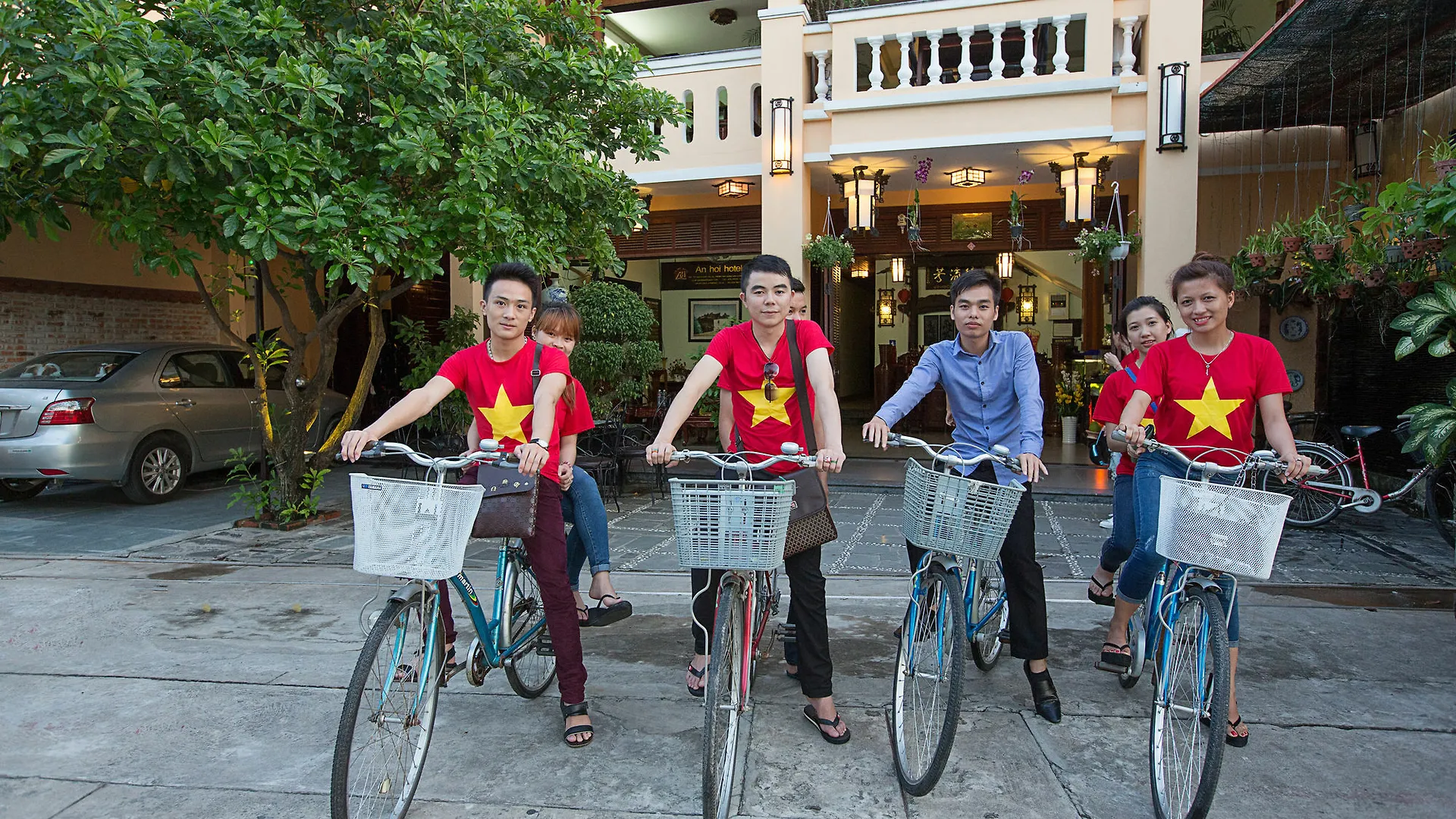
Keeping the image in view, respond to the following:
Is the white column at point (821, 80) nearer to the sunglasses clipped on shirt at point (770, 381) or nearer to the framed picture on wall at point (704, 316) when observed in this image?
the framed picture on wall at point (704, 316)

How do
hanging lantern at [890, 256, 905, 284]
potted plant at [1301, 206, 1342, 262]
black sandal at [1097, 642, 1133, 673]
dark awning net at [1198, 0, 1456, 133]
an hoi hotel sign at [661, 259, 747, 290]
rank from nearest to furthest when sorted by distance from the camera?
1. black sandal at [1097, 642, 1133, 673]
2. dark awning net at [1198, 0, 1456, 133]
3. potted plant at [1301, 206, 1342, 262]
4. hanging lantern at [890, 256, 905, 284]
5. an hoi hotel sign at [661, 259, 747, 290]

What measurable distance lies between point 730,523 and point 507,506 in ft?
2.81

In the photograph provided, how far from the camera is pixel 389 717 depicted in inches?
104

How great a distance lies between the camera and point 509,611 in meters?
3.30

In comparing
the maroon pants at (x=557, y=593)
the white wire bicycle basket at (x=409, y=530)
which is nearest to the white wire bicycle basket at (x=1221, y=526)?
the maroon pants at (x=557, y=593)

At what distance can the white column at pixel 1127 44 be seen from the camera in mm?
8594

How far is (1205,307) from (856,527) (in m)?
4.27

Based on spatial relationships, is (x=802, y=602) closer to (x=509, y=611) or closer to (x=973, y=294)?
(x=509, y=611)

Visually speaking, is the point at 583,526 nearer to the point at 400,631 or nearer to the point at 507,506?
the point at 507,506

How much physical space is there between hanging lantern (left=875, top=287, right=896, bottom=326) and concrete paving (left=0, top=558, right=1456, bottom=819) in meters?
11.1

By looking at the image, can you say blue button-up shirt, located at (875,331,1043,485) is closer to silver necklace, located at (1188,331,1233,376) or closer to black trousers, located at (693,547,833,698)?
silver necklace, located at (1188,331,1233,376)

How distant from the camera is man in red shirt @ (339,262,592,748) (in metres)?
3.19

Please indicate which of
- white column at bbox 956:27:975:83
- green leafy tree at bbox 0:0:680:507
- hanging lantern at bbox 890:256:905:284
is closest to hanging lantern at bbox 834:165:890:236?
white column at bbox 956:27:975:83

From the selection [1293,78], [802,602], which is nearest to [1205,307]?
[802,602]
